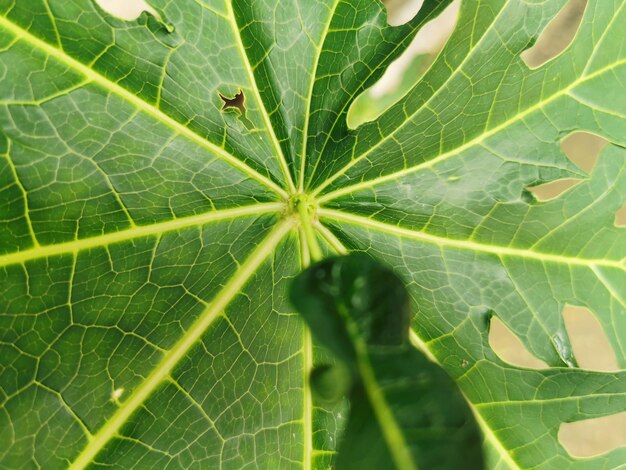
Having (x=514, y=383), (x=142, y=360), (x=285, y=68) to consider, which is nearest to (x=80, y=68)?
(x=285, y=68)

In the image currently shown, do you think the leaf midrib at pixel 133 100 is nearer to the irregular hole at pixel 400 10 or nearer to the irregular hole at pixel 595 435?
the irregular hole at pixel 400 10

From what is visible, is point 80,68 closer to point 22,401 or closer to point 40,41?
point 40,41

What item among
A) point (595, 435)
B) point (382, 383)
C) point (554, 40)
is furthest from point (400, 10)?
point (595, 435)

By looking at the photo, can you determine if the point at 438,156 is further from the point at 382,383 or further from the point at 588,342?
the point at 588,342

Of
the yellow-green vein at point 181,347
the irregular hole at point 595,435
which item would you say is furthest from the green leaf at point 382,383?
the irregular hole at point 595,435

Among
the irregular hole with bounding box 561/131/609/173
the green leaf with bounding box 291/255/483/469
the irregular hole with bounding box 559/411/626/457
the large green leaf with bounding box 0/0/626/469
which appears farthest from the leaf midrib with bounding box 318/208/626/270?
the irregular hole with bounding box 559/411/626/457

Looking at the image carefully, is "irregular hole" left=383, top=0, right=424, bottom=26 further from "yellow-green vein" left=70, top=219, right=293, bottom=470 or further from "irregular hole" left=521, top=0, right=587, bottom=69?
"yellow-green vein" left=70, top=219, right=293, bottom=470
